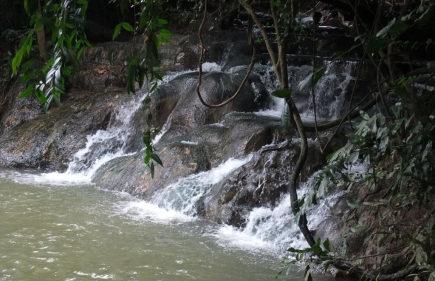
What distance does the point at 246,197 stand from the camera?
20.9ft

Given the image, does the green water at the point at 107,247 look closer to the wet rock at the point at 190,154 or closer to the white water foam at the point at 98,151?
the wet rock at the point at 190,154

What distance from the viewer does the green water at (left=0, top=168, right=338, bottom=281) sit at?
15.4ft

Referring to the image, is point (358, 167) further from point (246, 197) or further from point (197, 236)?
point (197, 236)

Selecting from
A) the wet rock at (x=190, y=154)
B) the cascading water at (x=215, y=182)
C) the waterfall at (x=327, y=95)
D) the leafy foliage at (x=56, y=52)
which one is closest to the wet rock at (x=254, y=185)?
the cascading water at (x=215, y=182)

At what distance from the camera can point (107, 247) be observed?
17.5 ft

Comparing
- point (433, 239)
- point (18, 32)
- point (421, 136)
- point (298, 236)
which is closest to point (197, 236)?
point (298, 236)

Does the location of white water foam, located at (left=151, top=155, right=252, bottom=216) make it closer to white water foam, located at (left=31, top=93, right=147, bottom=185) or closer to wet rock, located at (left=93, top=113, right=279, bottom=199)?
wet rock, located at (left=93, top=113, right=279, bottom=199)

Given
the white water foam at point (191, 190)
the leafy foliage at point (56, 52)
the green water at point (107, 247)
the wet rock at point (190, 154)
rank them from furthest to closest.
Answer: the wet rock at point (190, 154) < the white water foam at point (191, 190) < the green water at point (107, 247) < the leafy foliage at point (56, 52)

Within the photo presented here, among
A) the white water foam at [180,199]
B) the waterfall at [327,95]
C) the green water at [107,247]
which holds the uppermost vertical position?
the waterfall at [327,95]

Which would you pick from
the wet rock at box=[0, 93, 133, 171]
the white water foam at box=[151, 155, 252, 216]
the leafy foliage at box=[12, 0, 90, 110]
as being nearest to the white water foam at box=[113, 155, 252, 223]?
the white water foam at box=[151, 155, 252, 216]

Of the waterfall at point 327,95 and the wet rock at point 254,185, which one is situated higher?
the waterfall at point 327,95

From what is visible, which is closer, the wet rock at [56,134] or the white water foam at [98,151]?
the white water foam at [98,151]

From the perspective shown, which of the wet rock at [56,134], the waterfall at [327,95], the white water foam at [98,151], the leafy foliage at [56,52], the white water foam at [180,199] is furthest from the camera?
the wet rock at [56,134]

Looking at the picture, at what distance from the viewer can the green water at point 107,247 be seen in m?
4.69
